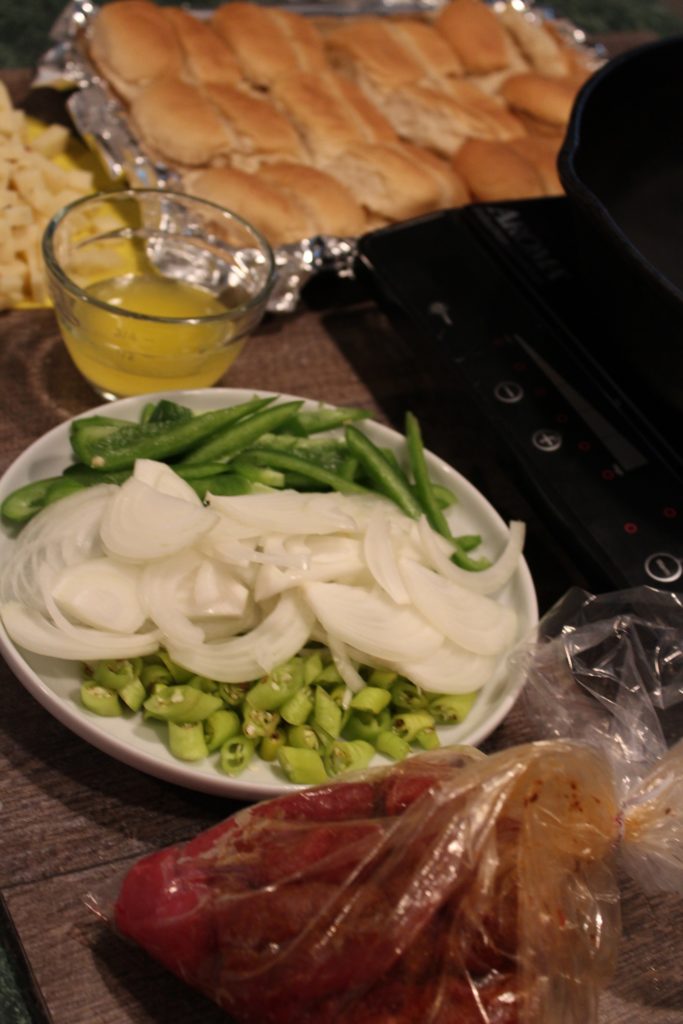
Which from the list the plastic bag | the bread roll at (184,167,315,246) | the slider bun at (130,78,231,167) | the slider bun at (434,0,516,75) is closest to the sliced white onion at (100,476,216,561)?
the plastic bag

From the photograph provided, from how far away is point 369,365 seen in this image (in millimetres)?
1852

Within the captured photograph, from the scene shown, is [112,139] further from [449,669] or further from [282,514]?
[449,669]

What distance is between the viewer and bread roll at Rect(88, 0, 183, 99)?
203cm

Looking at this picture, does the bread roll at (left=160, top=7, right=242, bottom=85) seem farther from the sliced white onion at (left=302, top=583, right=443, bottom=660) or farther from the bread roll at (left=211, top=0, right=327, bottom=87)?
the sliced white onion at (left=302, top=583, right=443, bottom=660)

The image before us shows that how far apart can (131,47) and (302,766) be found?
1517mm

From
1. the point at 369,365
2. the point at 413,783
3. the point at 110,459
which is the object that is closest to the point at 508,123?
the point at 369,365

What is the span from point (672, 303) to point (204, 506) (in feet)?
1.97

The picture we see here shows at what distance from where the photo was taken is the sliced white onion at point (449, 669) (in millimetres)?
1196

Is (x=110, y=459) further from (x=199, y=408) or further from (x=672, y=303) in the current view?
(x=672, y=303)

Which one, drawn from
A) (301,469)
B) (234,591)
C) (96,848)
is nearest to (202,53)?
(301,469)

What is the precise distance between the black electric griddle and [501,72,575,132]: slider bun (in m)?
0.49

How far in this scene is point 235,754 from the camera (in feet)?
3.67

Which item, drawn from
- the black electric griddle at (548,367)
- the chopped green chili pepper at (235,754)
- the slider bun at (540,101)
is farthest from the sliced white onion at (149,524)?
the slider bun at (540,101)

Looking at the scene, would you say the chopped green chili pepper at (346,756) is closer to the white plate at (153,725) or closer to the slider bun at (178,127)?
the white plate at (153,725)
